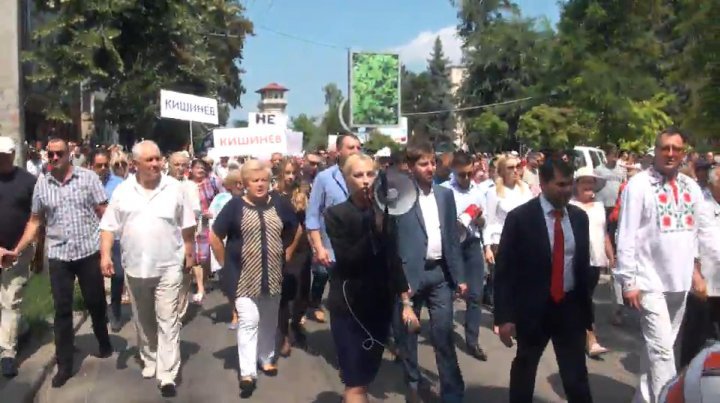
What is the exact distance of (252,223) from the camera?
7.60 m

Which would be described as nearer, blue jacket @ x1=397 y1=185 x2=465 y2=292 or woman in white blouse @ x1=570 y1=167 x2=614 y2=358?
blue jacket @ x1=397 y1=185 x2=465 y2=292

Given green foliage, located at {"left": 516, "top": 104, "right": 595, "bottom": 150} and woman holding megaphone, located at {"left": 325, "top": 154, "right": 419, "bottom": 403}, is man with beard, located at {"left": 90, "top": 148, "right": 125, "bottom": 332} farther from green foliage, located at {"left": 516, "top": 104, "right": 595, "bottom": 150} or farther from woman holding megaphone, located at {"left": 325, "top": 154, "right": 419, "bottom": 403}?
green foliage, located at {"left": 516, "top": 104, "right": 595, "bottom": 150}

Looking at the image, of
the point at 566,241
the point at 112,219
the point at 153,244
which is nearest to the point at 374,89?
the point at 112,219

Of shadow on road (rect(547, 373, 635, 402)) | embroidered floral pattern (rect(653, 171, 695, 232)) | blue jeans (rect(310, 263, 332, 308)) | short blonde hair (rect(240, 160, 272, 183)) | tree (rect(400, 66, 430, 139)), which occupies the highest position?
tree (rect(400, 66, 430, 139))

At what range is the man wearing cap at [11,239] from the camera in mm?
7629

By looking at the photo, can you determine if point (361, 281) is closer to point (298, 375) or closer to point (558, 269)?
point (558, 269)

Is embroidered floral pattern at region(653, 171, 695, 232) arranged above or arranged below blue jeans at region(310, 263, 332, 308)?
above

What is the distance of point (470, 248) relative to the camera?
28.8 feet

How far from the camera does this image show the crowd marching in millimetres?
5484

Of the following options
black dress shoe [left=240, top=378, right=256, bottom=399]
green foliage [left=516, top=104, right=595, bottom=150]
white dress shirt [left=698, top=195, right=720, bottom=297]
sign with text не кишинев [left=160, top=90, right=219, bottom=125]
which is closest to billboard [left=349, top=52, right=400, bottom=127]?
green foliage [left=516, top=104, right=595, bottom=150]

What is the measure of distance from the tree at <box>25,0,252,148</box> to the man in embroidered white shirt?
2629cm

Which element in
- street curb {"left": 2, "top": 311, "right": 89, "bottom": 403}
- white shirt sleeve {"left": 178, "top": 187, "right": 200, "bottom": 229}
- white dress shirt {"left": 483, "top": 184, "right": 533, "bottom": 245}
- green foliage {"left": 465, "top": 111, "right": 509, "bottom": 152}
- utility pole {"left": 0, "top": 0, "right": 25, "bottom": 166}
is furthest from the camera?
green foliage {"left": 465, "top": 111, "right": 509, "bottom": 152}

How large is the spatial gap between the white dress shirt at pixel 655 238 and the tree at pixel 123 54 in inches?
1035

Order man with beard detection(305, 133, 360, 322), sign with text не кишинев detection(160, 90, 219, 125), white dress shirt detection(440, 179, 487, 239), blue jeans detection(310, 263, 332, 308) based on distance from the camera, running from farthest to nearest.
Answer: sign with text не кишинев detection(160, 90, 219, 125) < blue jeans detection(310, 263, 332, 308) < white dress shirt detection(440, 179, 487, 239) < man with beard detection(305, 133, 360, 322)
